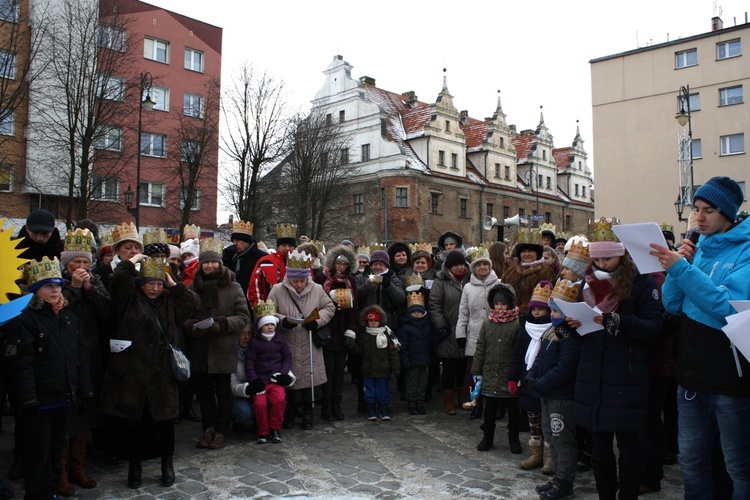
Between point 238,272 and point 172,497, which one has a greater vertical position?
point 238,272

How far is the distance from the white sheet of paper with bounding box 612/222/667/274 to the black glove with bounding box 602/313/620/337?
0.56 metres

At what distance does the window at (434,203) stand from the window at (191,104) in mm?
19040

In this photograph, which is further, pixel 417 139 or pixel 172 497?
pixel 417 139

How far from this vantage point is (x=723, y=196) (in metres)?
3.90

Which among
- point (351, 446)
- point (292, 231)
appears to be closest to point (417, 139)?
point (292, 231)

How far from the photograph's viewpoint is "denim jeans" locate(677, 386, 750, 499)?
3744mm

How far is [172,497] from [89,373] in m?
1.30

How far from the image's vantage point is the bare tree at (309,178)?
109 ft

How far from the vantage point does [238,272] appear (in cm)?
923

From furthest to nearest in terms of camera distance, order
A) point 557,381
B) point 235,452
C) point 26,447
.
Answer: point 235,452 → point 557,381 → point 26,447

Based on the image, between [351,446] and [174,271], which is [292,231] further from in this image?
[351,446]

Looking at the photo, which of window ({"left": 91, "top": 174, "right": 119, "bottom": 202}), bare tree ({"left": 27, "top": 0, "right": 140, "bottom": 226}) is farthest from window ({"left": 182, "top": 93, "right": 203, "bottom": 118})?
bare tree ({"left": 27, "top": 0, "right": 140, "bottom": 226})

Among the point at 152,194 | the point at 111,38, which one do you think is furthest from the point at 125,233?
the point at 152,194

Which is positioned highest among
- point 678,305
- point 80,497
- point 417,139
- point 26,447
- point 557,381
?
point 417,139
